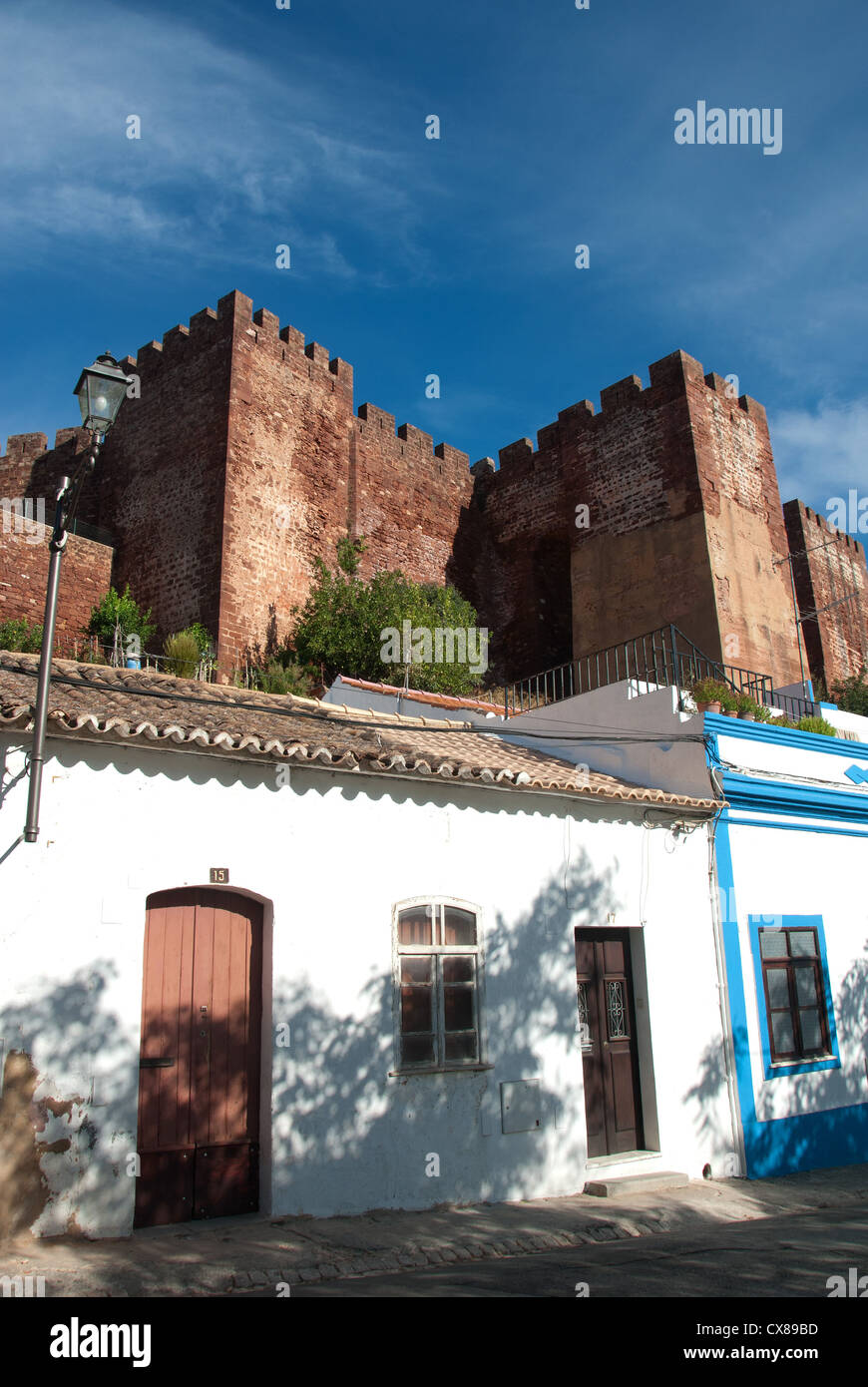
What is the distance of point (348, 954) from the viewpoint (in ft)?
24.8

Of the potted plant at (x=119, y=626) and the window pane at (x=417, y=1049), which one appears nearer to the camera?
the window pane at (x=417, y=1049)

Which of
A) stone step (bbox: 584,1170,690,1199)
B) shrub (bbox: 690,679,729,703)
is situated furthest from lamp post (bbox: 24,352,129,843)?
shrub (bbox: 690,679,729,703)

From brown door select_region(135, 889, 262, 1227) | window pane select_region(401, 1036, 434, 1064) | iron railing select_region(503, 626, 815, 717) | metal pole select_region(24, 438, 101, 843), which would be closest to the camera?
metal pole select_region(24, 438, 101, 843)

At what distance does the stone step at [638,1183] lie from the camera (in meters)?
8.40

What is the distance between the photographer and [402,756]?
7887 millimetres

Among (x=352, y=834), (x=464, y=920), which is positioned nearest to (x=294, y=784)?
(x=352, y=834)

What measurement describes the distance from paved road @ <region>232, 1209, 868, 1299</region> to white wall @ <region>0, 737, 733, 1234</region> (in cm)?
122

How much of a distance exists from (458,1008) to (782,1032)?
161 inches

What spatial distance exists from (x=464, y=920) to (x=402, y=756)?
1.60 metres

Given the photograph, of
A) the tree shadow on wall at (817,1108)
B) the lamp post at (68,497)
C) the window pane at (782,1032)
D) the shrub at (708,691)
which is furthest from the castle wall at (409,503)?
the lamp post at (68,497)

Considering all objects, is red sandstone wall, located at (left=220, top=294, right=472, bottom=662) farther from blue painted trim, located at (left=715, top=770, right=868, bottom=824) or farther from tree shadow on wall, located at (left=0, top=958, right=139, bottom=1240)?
tree shadow on wall, located at (left=0, top=958, right=139, bottom=1240)

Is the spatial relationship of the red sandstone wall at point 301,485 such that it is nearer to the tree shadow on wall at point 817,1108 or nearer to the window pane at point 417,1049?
the window pane at point 417,1049

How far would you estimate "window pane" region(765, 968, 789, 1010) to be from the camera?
10172 mm

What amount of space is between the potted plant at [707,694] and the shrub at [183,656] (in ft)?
27.8
